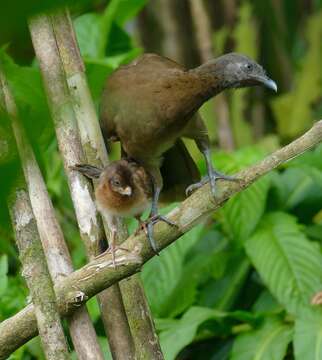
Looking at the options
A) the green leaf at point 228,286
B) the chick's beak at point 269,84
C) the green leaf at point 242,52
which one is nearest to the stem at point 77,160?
the chick's beak at point 269,84

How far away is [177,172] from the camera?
2.14 metres

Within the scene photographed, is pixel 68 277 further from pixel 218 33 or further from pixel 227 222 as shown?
pixel 218 33

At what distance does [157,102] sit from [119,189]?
0.25m

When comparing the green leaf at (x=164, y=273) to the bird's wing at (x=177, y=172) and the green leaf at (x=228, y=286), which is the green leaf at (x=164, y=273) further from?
the bird's wing at (x=177, y=172)

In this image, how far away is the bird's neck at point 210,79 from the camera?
2.03m

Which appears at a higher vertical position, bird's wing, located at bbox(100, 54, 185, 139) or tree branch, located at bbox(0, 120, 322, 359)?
bird's wing, located at bbox(100, 54, 185, 139)

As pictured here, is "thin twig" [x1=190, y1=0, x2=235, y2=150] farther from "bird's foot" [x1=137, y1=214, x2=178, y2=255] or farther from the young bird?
"bird's foot" [x1=137, y1=214, x2=178, y2=255]

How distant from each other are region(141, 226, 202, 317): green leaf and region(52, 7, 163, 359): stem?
3.15 feet

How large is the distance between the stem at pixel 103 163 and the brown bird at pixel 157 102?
6.9 inches

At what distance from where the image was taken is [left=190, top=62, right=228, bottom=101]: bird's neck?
2.03 meters

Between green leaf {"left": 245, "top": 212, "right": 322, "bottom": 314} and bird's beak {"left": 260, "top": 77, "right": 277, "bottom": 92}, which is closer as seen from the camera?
bird's beak {"left": 260, "top": 77, "right": 277, "bottom": 92}

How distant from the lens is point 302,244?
2840 millimetres

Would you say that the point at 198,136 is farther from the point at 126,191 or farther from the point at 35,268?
the point at 35,268

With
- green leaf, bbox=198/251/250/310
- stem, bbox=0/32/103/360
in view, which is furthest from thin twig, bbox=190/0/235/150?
stem, bbox=0/32/103/360
